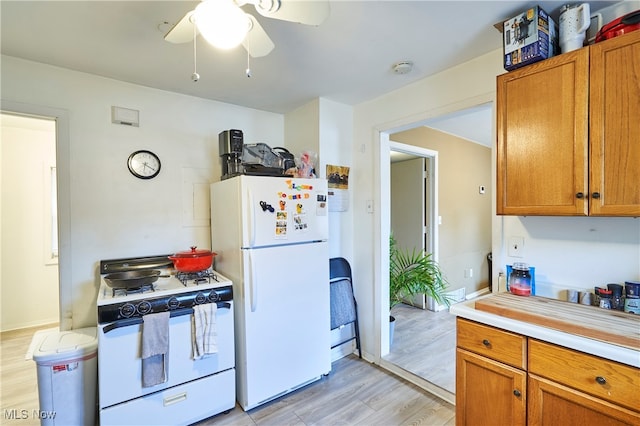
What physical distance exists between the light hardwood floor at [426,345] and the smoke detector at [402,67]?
7.92ft

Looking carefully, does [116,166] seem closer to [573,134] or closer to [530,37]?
[530,37]

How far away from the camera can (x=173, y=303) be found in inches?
75.5

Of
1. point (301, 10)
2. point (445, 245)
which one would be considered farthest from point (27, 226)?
point (445, 245)

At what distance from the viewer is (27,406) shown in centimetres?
218

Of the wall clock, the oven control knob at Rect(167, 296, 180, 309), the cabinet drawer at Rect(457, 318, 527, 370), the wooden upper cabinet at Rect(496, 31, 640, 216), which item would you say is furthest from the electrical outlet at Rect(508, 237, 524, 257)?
the wall clock

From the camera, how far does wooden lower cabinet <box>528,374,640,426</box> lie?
113 centimetres

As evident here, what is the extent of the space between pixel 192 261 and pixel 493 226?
2.12 meters

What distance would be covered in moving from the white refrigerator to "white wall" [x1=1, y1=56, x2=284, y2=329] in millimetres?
400

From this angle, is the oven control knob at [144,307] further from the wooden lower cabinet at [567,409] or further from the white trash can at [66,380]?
the wooden lower cabinet at [567,409]

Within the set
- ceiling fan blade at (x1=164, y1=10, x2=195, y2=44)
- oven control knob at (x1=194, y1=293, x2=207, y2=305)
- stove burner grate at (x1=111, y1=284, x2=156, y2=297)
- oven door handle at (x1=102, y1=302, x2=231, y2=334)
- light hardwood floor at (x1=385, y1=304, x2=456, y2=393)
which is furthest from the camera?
light hardwood floor at (x1=385, y1=304, x2=456, y2=393)

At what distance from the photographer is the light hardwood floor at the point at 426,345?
2.56 metres

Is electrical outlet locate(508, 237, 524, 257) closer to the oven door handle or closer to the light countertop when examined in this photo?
the light countertop

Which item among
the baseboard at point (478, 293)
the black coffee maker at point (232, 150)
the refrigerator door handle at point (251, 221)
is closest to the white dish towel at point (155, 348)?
the refrigerator door handle at point (251, 221)

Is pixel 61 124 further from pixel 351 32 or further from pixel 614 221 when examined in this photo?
pixel 614 221
